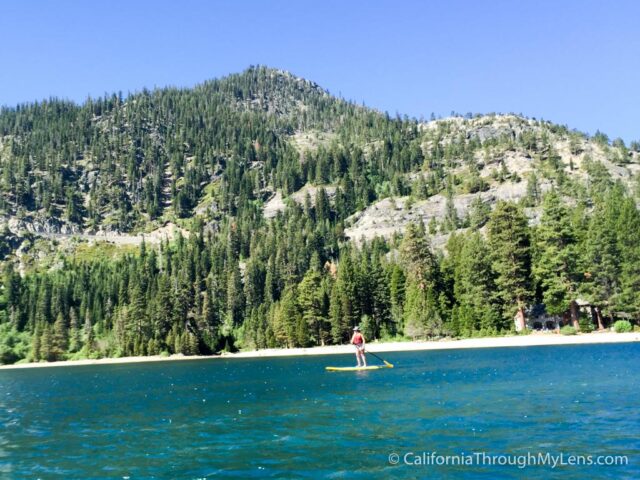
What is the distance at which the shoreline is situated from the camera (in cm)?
7894

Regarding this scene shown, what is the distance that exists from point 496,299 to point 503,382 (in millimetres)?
67636

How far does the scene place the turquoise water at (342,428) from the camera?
1869cm

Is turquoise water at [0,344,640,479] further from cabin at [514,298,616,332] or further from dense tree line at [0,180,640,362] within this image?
cabin at [514,298,616,332]

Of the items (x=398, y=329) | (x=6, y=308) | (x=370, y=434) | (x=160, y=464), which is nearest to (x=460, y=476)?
(x=370, y=434)

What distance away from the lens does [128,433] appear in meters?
27.5

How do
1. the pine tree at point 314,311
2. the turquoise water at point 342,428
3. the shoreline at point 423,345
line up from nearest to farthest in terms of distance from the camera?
the turquoise water at point 342,428
the shoreline at point 423,345
the pine tree at point 314,311

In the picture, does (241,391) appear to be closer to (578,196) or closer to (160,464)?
(160,464)

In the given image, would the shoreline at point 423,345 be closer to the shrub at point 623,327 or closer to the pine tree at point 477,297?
the shrub at point 623,327

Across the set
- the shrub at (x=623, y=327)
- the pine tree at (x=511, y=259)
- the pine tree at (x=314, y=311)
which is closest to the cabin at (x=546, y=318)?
the pine tree at (x=511, y=259)

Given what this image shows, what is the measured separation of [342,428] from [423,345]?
2987 inches

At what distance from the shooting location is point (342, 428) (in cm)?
2470

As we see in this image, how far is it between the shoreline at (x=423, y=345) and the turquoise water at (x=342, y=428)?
3718 centimetres

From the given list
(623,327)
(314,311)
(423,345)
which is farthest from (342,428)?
(314,311)

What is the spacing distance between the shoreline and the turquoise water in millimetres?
37184
